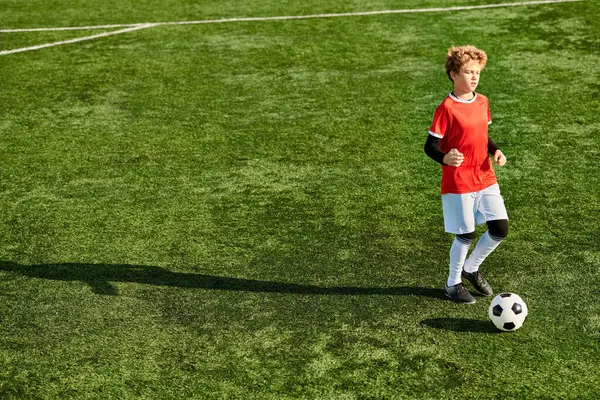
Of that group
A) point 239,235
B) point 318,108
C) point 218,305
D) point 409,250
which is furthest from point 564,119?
point 218,305

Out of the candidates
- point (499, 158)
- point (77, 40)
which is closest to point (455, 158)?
point (499, 158)

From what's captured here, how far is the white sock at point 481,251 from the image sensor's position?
21.1 feet

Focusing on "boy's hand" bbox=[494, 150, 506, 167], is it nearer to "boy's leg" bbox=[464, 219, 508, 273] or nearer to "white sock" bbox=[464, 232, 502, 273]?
"boy's leg" bbox=[464, 219, 508, 273]

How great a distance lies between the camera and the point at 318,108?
1079 centimetres

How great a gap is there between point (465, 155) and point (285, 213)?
239cm

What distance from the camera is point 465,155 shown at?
6.20 meters

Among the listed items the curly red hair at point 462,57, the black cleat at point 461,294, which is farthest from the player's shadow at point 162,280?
the curly red hair at point 462,57

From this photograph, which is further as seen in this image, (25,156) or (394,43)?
(394,43)

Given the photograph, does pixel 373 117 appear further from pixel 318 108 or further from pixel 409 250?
pixel 409 250

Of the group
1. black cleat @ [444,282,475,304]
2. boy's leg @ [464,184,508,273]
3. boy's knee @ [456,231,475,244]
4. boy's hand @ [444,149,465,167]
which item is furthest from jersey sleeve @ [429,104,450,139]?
black cleat @ [444,282,475,304]

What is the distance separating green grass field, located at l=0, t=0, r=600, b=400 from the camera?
19.3 feet

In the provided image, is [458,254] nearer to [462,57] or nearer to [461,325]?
[461,325]

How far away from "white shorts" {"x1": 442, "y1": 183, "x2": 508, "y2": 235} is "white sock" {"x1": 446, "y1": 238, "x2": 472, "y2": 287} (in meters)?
0.11

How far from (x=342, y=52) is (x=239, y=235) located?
18.4ft
